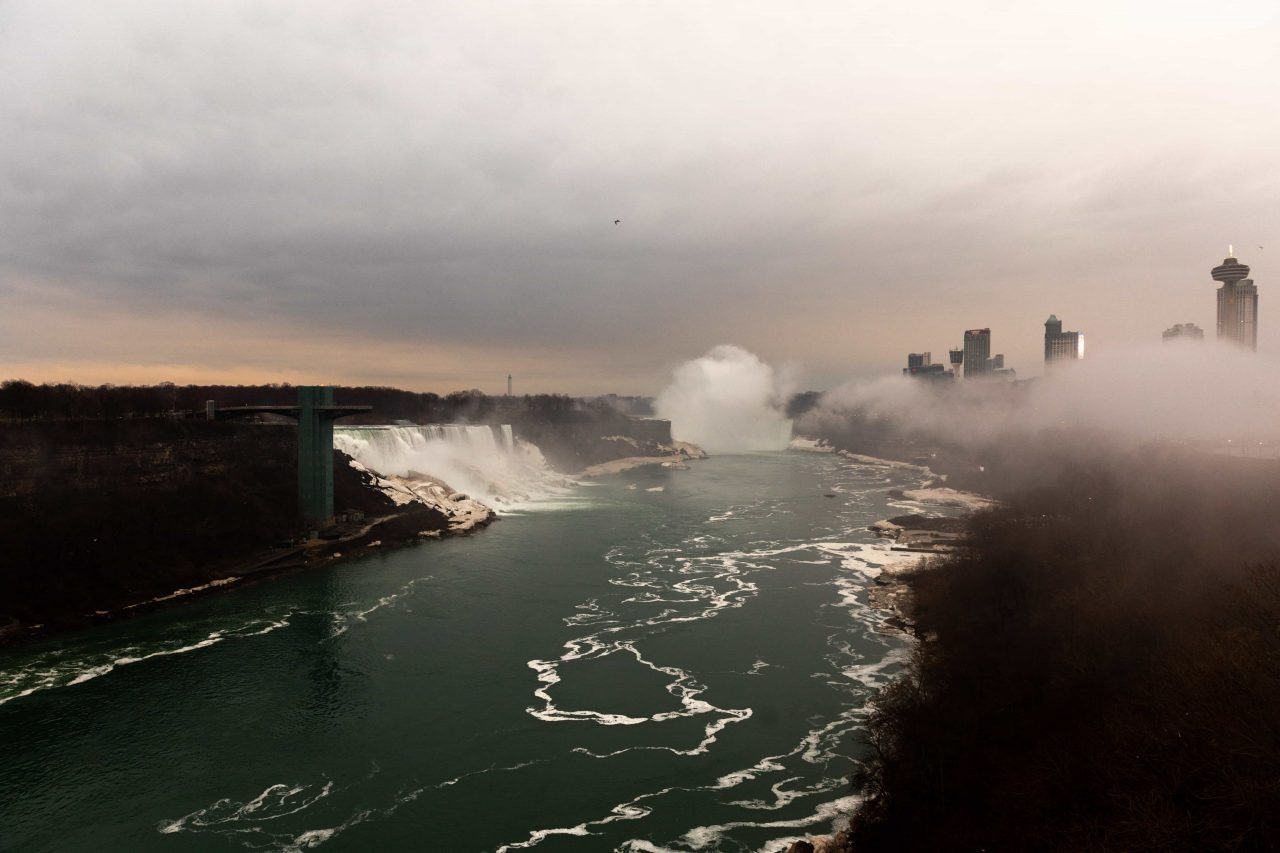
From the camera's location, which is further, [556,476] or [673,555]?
[556,476]

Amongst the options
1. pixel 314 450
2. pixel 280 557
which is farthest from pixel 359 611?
pixel 314 450

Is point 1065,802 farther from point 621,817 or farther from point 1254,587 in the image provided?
point 1254,587

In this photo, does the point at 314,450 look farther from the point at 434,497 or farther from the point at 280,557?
the point at 434,497

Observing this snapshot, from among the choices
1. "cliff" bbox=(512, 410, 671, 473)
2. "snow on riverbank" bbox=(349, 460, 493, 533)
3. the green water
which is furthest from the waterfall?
the green water

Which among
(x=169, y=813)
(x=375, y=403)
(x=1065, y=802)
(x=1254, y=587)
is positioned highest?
(x=375, y=403)

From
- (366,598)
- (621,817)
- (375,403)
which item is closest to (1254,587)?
(621,817)

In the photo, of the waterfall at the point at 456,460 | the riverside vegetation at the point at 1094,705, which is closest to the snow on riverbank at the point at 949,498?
the riverside vegetation at the point at 1094,705
